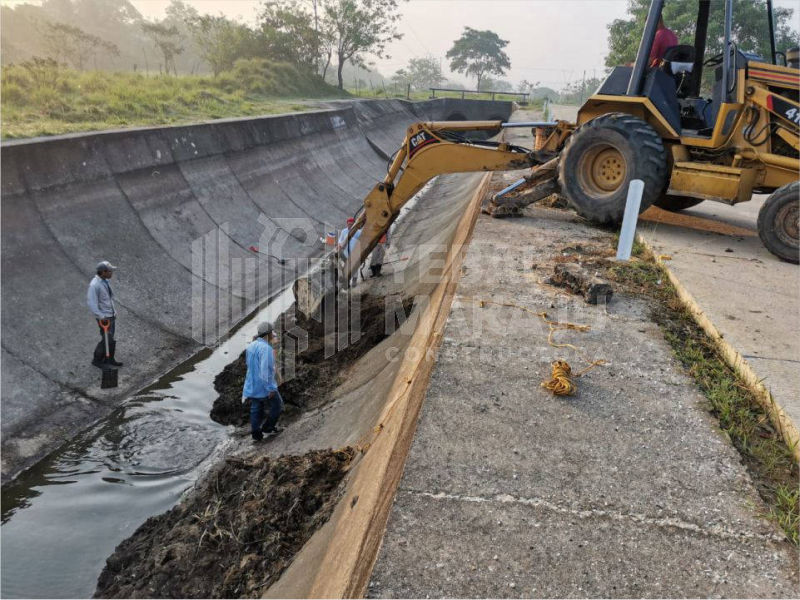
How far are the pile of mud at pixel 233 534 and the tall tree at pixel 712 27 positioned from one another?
8.43 meters

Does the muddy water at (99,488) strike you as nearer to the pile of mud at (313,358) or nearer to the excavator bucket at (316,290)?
the pile of mud at (313,358)

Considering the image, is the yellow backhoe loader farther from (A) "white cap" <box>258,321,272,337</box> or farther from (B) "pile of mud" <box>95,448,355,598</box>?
(B) "pile of mud" <box>95,448,355,598</box>

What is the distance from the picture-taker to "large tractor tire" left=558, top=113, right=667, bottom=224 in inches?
330

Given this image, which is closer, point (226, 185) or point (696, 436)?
point (696, 436)

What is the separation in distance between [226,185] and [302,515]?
464 inches

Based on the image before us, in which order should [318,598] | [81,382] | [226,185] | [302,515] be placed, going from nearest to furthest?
[318,598]
[302,515]
[81,382]
[226,185]

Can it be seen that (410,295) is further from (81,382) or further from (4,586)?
(4,586)

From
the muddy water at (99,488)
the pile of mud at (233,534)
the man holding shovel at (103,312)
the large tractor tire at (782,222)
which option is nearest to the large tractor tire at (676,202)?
the large tractor tire at (782,222)

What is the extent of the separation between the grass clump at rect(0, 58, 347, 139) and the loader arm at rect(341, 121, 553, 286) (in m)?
7.01

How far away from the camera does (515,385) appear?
5172 mm

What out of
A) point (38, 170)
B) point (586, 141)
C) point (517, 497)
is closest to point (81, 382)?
point (38, 170)

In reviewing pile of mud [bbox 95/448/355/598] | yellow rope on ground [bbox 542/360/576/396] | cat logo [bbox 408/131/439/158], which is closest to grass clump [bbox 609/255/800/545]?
yellow rope on ground [bbox 542/360/576/396]

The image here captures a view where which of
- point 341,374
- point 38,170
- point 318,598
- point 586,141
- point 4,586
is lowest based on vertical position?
point 4,586

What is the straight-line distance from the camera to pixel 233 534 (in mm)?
4547
